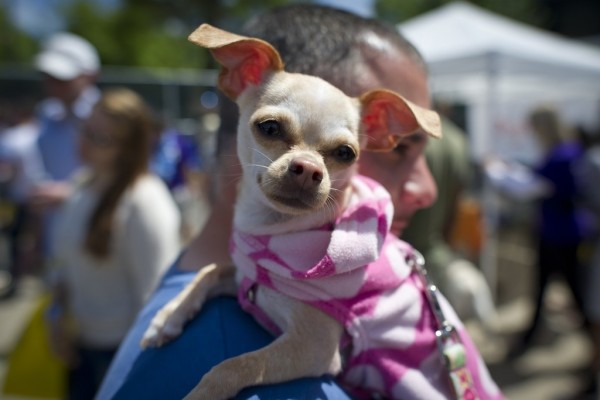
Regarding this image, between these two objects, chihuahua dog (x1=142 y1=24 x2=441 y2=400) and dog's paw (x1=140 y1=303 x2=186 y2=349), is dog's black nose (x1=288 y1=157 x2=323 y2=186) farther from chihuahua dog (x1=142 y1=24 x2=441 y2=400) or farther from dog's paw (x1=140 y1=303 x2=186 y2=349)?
dog's paw (x1=140 y1=303 x2=186 y2=349)

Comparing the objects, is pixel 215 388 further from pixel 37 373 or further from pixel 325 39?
pixel 37 373

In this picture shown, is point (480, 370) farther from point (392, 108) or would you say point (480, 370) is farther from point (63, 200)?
point (63, 200)

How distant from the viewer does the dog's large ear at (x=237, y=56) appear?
3.25ft

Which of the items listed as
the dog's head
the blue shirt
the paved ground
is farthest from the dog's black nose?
the blue shirt

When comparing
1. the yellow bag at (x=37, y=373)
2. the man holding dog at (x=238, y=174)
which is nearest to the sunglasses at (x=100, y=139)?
the yellow bag at (x=37, y=373)

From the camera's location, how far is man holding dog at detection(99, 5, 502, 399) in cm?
98

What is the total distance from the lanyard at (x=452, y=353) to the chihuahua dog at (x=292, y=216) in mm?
149

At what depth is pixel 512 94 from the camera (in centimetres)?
923

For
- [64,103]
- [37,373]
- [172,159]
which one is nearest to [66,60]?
[64,103]

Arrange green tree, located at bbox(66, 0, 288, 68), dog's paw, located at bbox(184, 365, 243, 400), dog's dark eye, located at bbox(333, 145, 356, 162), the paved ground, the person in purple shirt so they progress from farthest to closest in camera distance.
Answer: green tree, located at bbox(66, 0, 288, 68)
the person in purple shirt
the paved ground
dog's dark eye, located at bbox(333, 145, 356, 162)
dog's paw, located at bbox(184, 365, 243, 400)

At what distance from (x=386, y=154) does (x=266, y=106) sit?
43 centimetres

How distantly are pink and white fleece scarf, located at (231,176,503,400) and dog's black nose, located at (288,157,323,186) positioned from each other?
0.38ft

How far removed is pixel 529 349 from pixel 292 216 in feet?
13.8

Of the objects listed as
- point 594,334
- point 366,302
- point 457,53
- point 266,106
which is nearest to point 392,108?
point 266,106
